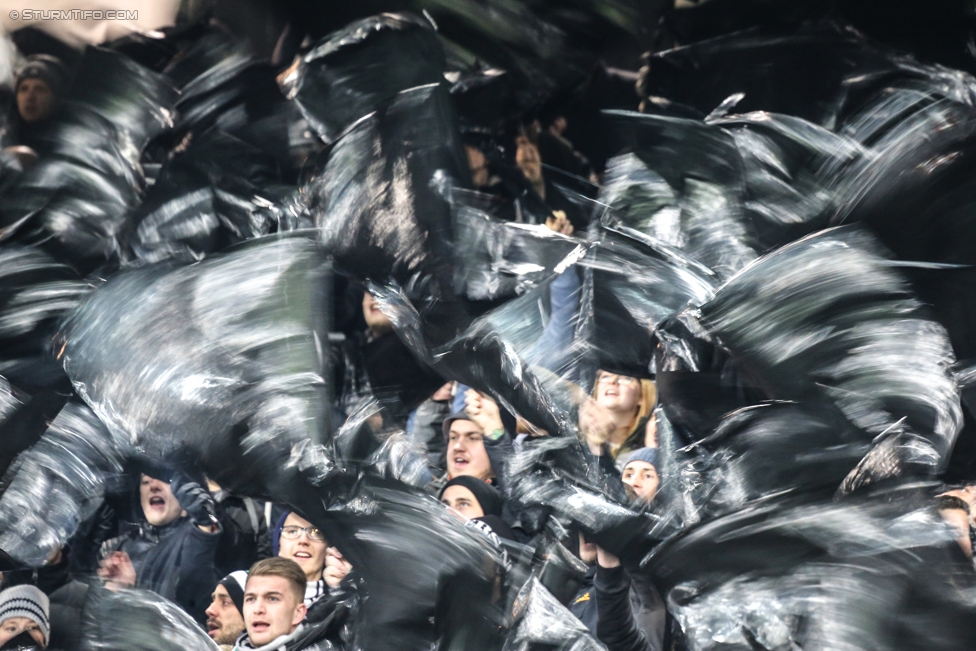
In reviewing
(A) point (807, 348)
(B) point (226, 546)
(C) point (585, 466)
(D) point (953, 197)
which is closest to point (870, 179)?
(D) point (953, 197)

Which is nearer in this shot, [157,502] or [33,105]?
[157,502]

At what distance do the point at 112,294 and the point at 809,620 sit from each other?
0.96m

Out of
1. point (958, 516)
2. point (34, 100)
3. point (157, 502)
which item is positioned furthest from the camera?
point (34, 100)

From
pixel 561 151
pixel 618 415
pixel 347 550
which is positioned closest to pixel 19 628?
pixel 347 550

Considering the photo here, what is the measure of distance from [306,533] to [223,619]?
6.0 inches

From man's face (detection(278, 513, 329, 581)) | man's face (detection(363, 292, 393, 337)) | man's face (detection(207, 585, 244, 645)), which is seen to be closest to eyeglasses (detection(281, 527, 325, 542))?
man's face (detection(278, 513, 329, 581))

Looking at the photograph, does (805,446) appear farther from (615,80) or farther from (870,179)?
(615,80)

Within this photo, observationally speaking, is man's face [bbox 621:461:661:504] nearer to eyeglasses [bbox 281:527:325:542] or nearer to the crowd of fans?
the crowd of fans

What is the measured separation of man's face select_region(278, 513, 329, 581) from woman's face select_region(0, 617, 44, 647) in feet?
1.14

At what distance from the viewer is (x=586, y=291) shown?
1.13m

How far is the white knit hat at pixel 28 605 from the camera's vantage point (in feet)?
3.78

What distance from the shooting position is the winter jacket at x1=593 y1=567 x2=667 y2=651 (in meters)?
1.02

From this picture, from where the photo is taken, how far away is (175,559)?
113 cm

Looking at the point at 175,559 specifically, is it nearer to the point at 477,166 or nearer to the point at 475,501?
the point at 475,501
